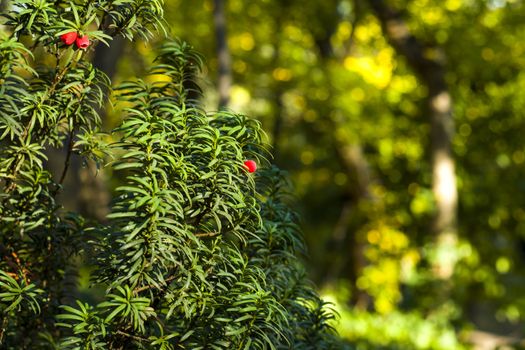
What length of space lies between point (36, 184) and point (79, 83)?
23.2 inches

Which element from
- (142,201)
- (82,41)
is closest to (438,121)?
(82,41)

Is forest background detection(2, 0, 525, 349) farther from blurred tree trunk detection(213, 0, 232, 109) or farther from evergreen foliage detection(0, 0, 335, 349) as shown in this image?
evergreen foliage detection(0, 0, 335, 349)

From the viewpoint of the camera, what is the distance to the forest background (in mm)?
16844

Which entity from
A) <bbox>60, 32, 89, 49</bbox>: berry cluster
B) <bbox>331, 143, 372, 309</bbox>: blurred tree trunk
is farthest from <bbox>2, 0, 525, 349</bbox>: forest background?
<bbox>60, 32, 89, 49</bbox>: berry cluster

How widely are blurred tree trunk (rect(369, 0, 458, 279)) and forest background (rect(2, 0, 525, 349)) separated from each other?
0.04 m

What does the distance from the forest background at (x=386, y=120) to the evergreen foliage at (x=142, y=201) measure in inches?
424

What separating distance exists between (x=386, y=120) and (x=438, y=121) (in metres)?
4.15

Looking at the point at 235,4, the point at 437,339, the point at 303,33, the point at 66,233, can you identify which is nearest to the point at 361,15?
the point at 303,33

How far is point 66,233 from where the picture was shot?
15.6ft

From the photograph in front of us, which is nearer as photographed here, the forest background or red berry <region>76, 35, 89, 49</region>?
red berry <region>76, 35, 89, 49</region>

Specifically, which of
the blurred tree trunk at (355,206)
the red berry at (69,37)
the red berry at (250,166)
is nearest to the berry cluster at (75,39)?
the red berry at (69,37)

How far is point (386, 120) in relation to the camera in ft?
61.9

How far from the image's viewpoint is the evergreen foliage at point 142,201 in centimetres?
388

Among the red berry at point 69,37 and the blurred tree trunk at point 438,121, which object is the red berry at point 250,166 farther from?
the blurred tree trunk at point 438,121
